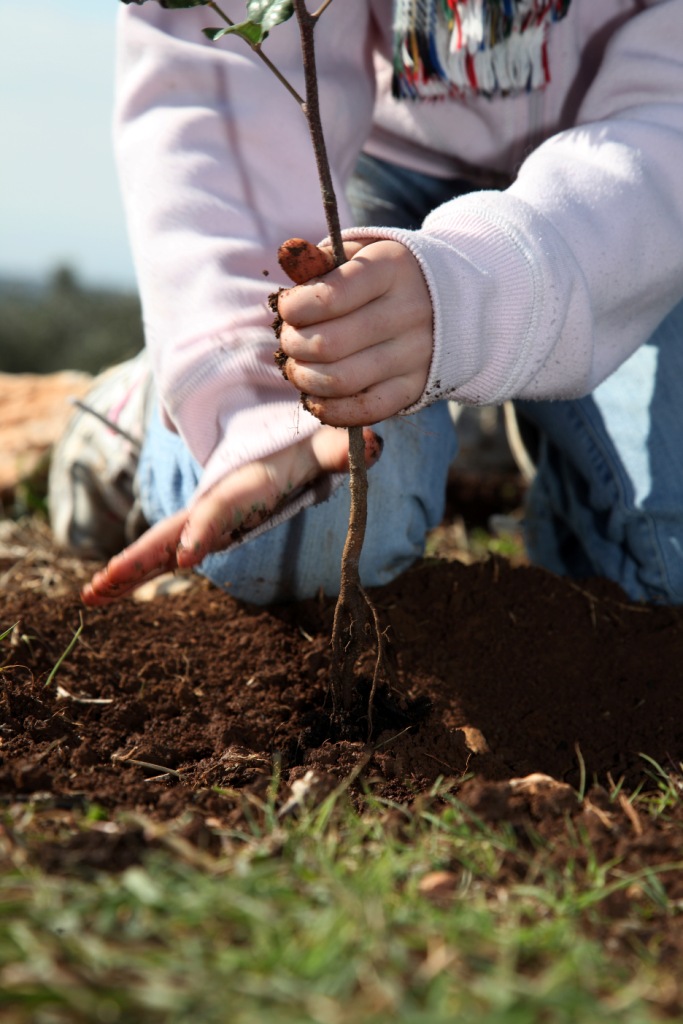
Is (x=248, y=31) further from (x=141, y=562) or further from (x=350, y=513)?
(x=141, y=562)

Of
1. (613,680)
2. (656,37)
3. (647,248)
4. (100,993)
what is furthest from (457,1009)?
(656,37)

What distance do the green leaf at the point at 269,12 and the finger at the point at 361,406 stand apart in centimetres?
45

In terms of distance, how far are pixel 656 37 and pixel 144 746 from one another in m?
1.54

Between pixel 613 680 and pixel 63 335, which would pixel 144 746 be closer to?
pixel 613 680

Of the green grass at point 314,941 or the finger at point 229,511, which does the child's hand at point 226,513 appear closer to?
the finger at point 229,511

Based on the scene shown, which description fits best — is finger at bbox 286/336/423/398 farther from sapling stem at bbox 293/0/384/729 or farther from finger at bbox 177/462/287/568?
finger at bbox 177/462/287/568

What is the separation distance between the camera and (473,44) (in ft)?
6.03

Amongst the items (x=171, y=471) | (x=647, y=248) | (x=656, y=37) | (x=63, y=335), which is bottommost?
(x=63, y=335)

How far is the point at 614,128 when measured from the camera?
1741 mm

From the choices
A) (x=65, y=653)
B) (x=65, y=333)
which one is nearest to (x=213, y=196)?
(x=65, y=653)

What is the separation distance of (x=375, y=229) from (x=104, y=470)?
139 cm

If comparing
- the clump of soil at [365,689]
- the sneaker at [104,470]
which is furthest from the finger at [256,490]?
the sneaker at [104,470]

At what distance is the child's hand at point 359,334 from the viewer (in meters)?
1.27

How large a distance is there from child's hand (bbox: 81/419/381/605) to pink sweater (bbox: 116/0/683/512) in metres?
0.03
